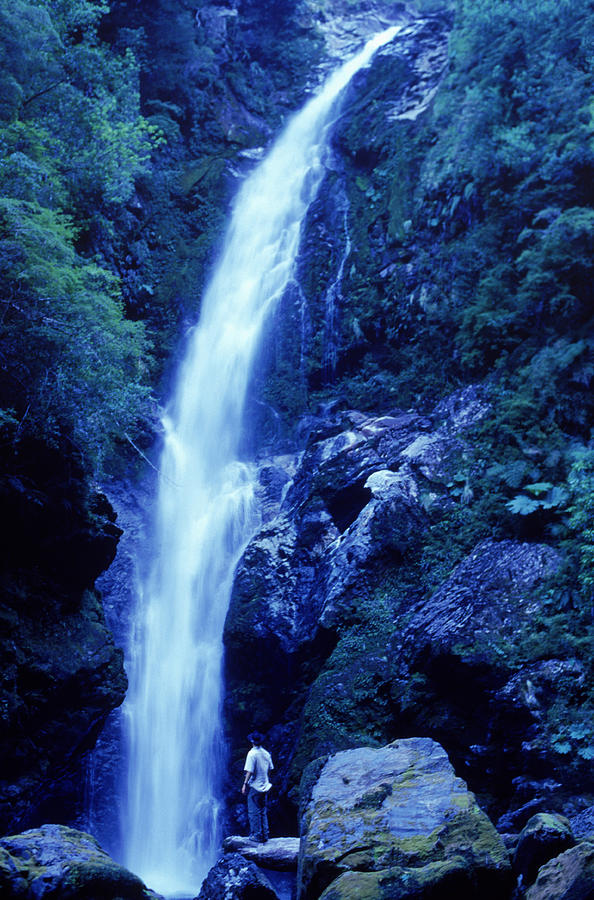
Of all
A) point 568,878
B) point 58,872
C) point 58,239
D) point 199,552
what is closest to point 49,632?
point 199,552

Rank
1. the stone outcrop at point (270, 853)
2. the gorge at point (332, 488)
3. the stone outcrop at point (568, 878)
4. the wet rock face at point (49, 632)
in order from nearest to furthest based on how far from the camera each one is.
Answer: the stone outcrop at point (568, 878) → the stone outcrop at point (270, 853) → the gorge at point (332, 488) → the wet rock face at point (49, 632)

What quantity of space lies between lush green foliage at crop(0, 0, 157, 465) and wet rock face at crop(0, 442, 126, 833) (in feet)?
2.62

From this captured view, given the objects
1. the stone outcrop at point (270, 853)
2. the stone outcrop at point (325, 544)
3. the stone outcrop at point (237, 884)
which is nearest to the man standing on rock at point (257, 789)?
the stone outcrop at point (270, 853)

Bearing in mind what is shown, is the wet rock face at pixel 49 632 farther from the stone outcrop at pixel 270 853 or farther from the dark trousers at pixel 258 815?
the stone outcrop at pixel 270 853

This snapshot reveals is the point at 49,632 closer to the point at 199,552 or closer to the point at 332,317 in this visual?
the point at 199,552

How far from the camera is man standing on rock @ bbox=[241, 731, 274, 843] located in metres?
7.59

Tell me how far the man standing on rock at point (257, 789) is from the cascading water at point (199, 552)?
129 inches

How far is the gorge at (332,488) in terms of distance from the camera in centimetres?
781

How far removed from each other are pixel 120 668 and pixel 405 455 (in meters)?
6.23

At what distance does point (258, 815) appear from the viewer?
7625 millimetres

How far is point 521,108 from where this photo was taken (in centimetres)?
1383

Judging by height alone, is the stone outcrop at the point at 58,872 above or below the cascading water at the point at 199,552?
below

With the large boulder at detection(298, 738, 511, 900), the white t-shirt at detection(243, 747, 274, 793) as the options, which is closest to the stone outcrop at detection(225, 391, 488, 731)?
the white t-shirt at detection(243, 747, 274, 793)

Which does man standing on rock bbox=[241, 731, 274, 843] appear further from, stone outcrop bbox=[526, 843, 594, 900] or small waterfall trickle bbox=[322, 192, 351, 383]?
small waterfall trickle bbox=[322, 192, 351, 383]
